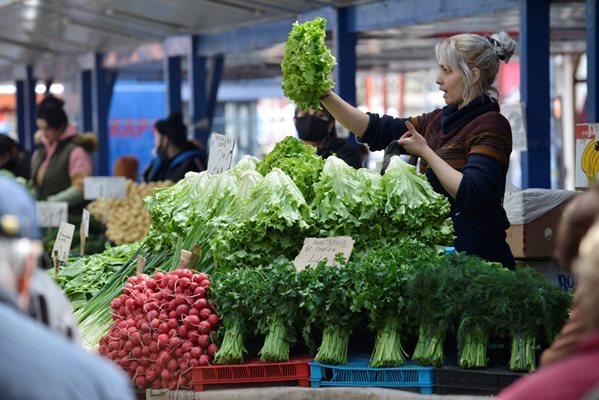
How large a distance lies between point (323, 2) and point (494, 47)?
466cm

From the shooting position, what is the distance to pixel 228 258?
4.34 meters

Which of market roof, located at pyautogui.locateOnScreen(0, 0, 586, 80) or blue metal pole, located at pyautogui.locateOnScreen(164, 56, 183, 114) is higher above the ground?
market roof, located at pyautogui.locateOnScreen(0, 0, 586, 80)

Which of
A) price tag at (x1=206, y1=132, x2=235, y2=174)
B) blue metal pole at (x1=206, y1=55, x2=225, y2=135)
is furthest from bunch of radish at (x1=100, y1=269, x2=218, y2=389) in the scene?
blue metal pole at (x1=206, y1=55, x2=225, y2=135)

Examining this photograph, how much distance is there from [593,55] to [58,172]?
15.3ft

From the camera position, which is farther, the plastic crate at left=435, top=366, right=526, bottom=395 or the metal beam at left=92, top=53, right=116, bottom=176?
the metal beam at left=92, top=53, right=116, bottom=176

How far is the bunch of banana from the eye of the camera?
18.2 ft

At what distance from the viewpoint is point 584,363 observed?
1.83 metres

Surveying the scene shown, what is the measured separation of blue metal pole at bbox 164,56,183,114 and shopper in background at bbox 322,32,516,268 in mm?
8362

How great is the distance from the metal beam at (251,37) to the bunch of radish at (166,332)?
5.16 m

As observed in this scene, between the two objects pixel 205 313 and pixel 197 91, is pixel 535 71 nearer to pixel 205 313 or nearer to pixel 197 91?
pixel 205 313

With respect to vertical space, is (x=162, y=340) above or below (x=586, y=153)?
below

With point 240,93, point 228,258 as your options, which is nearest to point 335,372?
point 228,258

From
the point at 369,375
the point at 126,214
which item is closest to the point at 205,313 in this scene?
the point at 369,375

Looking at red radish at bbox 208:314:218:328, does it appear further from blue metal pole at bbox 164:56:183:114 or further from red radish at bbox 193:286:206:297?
blue metal pole at bbox 164:56:183:114
